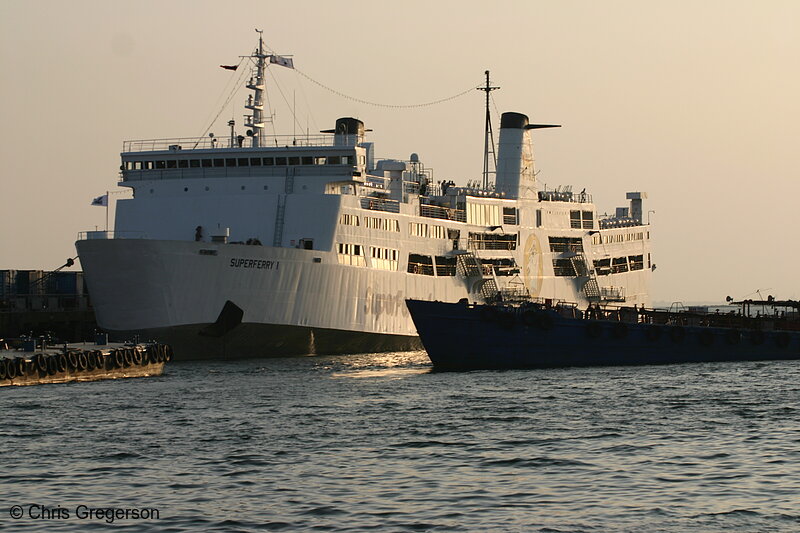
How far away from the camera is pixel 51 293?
246 feet

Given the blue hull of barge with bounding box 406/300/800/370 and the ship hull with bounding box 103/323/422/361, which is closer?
the blue hull of barge with bounding box 406/300/800/370

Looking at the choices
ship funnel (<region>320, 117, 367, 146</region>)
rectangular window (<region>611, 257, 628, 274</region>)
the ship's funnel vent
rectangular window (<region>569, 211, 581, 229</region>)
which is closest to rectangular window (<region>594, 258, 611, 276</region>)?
rectangular window (<region>611, 257, 628, 274</region>)

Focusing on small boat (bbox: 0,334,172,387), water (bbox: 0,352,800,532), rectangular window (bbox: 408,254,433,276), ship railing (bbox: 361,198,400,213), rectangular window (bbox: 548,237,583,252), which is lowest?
water (bbox: 0,352,800,532)

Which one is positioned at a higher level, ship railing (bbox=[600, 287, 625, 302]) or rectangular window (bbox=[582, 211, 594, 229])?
rectangular window (bbox=[582, 211, 594, 229])

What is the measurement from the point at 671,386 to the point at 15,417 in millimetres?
20660

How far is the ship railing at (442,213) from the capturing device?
6538cm

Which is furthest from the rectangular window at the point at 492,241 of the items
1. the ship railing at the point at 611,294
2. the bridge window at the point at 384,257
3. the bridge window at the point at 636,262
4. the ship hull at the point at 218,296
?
the bridge window at the point at 636,262

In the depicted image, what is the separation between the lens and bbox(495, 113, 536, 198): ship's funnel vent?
71688 mm

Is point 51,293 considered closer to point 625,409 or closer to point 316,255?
point 316,255

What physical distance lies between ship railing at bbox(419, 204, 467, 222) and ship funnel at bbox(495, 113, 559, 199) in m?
5.06

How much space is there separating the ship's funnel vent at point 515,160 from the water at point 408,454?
2785 cm

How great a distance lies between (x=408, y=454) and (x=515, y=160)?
1781 inches

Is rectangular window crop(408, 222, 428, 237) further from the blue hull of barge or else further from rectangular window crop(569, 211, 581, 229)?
the blue hull of barge

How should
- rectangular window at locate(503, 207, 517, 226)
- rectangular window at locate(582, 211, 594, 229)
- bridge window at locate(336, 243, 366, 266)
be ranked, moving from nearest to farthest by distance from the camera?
bridge window at locate(336, 243, 366, 266) < rectangular window at locate(503, 207, 517, 226) < rectangular window at locate(582, 211, 594, 229)
